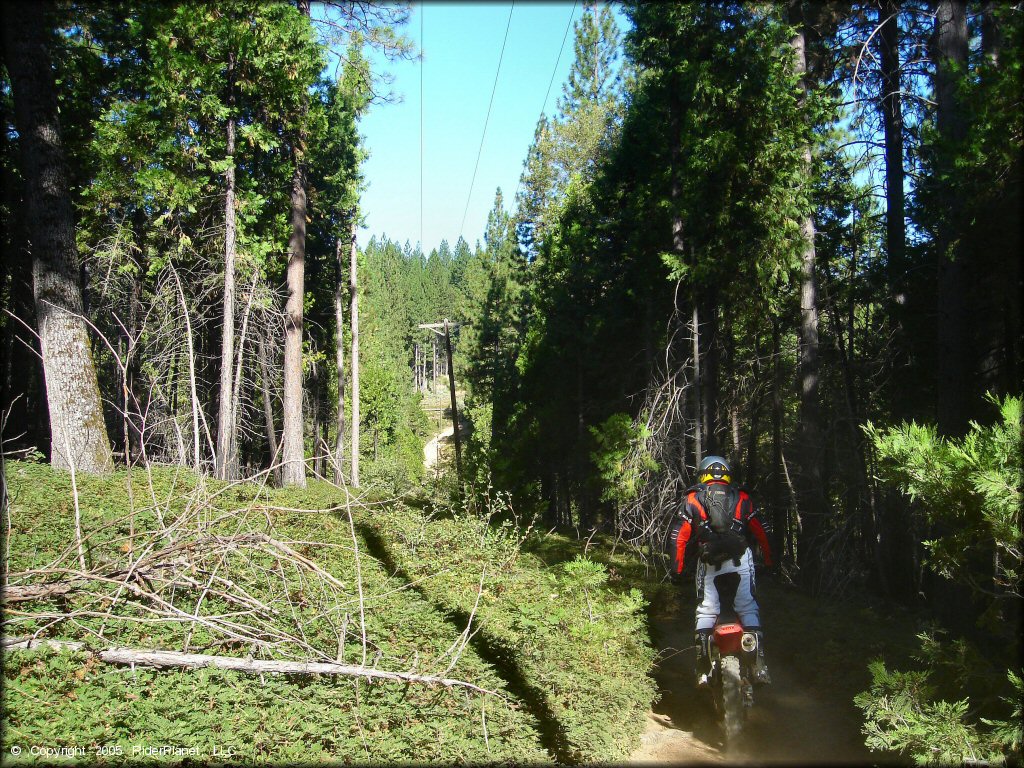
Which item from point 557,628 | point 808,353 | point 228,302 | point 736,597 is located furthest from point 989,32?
point 228,302

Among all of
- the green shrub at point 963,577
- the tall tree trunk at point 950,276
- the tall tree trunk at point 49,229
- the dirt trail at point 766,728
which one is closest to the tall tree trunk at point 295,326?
the tall tree trunk at point 49,229

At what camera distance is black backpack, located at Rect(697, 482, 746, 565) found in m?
6.07

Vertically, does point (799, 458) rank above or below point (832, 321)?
below

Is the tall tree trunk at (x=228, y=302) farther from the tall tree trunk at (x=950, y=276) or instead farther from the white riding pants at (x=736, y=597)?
the tall tree trunk at (x=950, y=276)

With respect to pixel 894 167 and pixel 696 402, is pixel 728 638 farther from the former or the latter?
pixel 894 167

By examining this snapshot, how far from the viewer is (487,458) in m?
22.4

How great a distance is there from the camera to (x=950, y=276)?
8.54m

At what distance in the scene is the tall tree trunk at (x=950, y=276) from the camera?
816 cm

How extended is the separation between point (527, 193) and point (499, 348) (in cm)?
859

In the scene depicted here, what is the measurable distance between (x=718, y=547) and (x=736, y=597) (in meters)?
0.55

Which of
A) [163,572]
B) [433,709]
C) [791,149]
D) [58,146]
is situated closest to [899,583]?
[791,149]

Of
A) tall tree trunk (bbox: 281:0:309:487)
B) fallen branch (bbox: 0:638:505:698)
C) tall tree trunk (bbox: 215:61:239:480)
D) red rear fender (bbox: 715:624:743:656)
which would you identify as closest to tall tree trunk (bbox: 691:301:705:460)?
red rear fender (bbox: 715:624:743:656)

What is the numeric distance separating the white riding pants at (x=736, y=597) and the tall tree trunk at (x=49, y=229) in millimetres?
8720

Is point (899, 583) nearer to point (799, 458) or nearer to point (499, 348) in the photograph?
point (799, 458)
